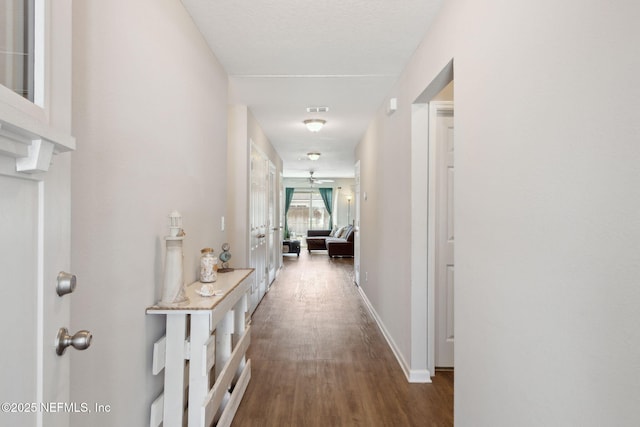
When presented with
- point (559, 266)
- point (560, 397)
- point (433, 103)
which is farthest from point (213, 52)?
point (560, 397)

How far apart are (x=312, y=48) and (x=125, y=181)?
5.72ft

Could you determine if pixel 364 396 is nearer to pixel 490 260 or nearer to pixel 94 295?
pixel 490 260

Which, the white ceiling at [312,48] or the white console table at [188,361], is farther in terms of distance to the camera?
the white ceiling at [312,48]

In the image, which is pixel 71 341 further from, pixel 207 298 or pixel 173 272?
pixel 207 298

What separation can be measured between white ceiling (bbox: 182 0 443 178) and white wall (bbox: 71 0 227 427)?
40 centimetres

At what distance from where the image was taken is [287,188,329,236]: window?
45.4 feet

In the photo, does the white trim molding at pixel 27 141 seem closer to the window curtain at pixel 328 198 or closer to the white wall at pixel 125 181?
the white wall at pixel 125 181

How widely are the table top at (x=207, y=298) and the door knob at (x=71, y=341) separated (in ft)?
2.20

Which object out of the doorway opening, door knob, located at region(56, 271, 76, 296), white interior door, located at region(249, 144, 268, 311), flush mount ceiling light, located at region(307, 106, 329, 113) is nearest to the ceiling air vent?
flush mount ceiling light, located at region(307, 106, 329, 113)

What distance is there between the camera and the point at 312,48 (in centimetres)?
258

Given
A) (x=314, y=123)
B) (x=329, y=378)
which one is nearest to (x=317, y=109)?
(x=314, y=123)

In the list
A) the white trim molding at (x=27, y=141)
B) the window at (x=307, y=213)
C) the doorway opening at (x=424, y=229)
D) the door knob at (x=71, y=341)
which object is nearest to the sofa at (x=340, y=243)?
the window at (x=307, y=213)

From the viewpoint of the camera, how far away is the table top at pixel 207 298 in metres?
1.55

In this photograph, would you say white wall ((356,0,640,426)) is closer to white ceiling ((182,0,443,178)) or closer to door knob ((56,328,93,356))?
white ceiling ((182,0,443,178))
